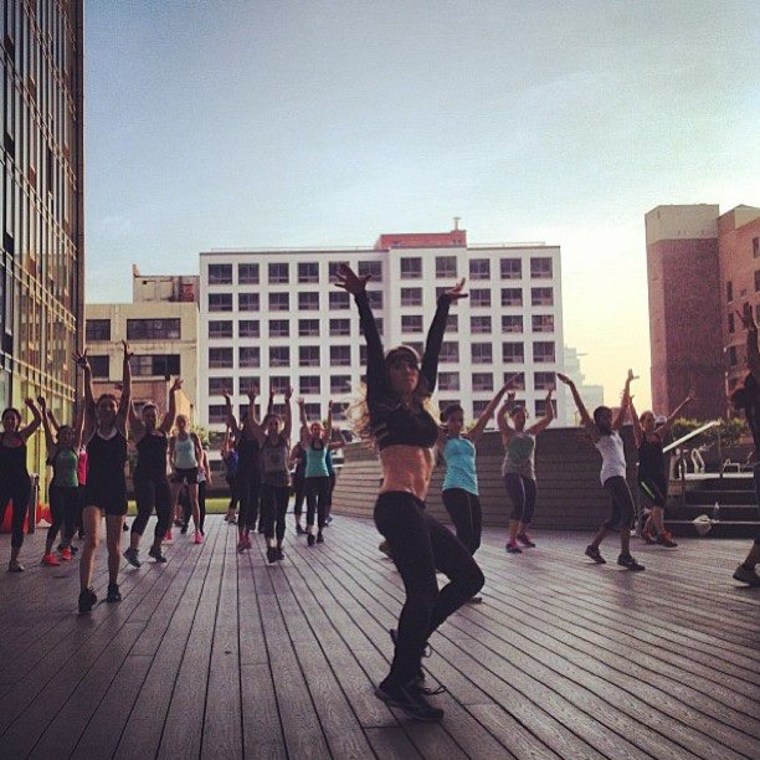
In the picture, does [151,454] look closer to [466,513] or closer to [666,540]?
[466,513]

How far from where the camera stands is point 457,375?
301 feet

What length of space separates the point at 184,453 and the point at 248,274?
7658 centimetres

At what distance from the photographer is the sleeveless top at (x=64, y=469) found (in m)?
13.7

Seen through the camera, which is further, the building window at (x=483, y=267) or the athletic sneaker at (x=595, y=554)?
the building window at (x=483, y=267)

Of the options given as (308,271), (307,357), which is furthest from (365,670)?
(308,271)

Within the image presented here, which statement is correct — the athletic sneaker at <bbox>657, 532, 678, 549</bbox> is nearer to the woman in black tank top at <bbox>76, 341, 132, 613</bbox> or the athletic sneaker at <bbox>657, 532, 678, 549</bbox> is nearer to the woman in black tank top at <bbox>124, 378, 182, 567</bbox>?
the woman in black tank top at <bbox>124, 378, 182, 567</bbox>

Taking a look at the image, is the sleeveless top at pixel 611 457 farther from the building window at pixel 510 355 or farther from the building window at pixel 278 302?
the building window at pixel 510 355

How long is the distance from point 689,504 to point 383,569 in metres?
7.44

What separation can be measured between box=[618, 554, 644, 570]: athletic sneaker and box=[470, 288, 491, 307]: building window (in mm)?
82597

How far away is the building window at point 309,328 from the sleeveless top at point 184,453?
7526cm

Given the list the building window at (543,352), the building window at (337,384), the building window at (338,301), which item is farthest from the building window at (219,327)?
the building window at (543,352)

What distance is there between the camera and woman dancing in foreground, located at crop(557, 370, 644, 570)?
1127cm

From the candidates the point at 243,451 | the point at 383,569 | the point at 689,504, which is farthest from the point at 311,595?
the point at 689,504

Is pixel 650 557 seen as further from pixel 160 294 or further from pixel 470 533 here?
pixel 160 294
